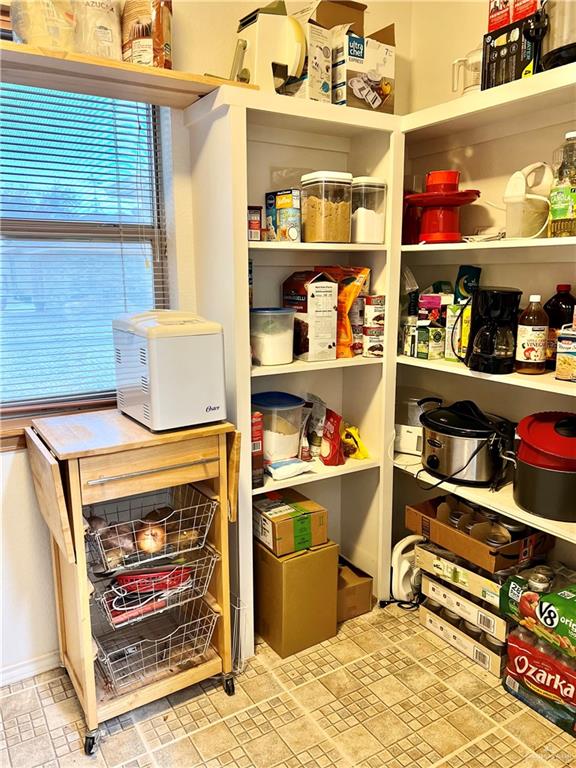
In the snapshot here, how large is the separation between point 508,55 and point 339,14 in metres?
0.62

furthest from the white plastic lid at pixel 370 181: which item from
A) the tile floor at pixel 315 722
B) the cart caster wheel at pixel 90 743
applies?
the cart caster wheel at pixel 90 743

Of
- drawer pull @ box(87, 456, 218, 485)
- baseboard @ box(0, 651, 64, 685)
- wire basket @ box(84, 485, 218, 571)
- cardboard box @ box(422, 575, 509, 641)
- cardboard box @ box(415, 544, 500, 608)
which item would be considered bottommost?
baseboard @ box(0, 651, 64, 685)

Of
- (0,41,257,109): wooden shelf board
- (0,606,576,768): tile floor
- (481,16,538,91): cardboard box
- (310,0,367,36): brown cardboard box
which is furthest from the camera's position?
(310,0,367,36): brown cardboard box

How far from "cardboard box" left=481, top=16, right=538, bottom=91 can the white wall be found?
1.96 metres

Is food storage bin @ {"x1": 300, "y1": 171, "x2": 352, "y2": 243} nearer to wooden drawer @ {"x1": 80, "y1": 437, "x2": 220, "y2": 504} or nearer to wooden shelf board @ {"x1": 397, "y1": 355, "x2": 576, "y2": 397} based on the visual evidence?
wooden shelf board @ {"x1": 397, "y1": 355, "x2": 576, "y2": 397}

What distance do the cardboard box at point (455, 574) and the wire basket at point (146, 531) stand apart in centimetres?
87

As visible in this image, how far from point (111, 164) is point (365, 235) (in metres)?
0.94

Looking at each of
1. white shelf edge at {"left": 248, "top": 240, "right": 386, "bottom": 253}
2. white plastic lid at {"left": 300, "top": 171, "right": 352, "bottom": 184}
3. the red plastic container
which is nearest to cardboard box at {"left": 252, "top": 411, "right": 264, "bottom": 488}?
white shelf edge at {"left": 248, "top": 240, "right": 386, "bottom": 253}

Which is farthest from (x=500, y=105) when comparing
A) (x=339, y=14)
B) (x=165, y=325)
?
(x=165, y=325)

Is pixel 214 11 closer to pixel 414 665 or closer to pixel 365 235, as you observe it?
pixel 365 235

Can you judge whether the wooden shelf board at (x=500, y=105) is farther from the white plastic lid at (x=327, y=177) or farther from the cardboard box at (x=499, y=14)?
the white plastic lid at (x=327, y=177)

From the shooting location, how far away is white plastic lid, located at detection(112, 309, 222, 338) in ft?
5.53

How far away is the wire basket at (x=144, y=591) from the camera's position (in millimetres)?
1768

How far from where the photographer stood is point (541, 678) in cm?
183
